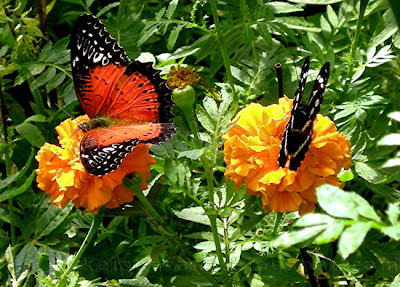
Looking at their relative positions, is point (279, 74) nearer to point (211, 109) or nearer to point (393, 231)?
point (211, 109)

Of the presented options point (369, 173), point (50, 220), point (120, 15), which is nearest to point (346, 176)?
point (369, 173)

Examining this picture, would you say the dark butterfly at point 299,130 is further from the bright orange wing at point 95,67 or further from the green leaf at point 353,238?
the bright orange wing at point 95,67

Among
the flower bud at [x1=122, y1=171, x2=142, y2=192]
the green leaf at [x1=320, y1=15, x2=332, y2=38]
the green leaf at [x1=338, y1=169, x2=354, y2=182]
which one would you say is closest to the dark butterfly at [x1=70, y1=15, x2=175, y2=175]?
the flower bud at [x1=122, y1=171, x2=142, y2=192]

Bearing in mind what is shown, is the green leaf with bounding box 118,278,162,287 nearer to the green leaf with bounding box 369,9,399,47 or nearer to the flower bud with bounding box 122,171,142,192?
the flower bud with bounding box 122,171,142,192

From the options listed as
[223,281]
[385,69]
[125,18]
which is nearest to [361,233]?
[223,281]

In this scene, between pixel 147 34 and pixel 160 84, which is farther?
pixel 147 34

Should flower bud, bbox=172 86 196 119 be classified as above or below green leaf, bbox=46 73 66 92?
above
